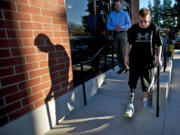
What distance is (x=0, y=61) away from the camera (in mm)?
1621

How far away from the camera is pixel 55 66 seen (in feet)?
7.87

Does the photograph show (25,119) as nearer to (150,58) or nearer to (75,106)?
(75,106)

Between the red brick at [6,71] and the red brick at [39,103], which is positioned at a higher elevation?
the red brick at [6,71]

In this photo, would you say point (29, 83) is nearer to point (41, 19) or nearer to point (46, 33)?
point (46, 33)

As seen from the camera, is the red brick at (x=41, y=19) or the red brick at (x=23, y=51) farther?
the red brick at (x=41, y=19)

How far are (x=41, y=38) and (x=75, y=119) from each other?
1.53m

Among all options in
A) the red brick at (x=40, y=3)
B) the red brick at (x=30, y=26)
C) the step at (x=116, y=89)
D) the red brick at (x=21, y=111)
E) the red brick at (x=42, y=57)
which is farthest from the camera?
the step at (x=116, y=89)

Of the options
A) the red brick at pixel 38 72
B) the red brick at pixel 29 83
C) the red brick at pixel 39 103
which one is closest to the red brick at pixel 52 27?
the red brick at pixel 38 72

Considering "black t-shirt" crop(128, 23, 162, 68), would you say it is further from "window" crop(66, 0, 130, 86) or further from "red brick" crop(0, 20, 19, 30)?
"red brick" crop(0, 20, 19, 30)

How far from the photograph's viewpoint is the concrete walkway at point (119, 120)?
217 centimetres

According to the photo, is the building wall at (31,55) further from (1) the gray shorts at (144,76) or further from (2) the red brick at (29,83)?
(1) the gray shorts at (144,76)

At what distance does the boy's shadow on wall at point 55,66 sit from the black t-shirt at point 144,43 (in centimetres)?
123

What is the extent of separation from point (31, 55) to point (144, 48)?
5.74ft

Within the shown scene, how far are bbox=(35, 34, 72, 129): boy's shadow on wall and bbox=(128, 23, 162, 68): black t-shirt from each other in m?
1.23
